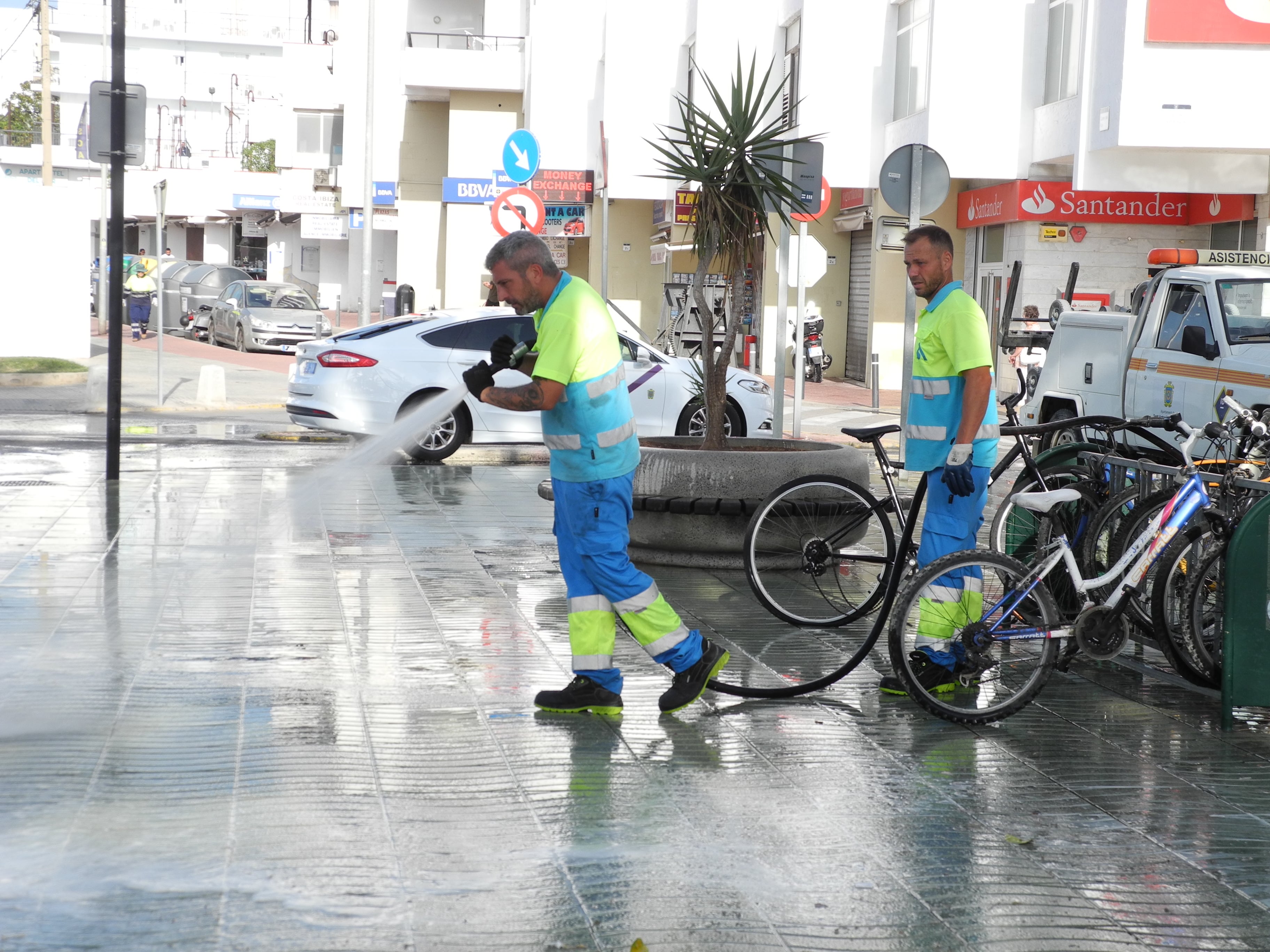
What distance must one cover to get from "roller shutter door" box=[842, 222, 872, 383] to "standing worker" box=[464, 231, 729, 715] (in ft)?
84.0

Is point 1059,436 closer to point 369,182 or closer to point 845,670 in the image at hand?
point 845,670

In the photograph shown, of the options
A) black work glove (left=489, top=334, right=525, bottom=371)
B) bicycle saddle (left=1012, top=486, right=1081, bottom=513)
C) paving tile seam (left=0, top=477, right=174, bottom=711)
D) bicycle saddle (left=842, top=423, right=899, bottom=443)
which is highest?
black work glove (left=489, top=334, right=525, bottom=371)

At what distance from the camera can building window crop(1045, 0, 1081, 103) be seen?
24.6 meters

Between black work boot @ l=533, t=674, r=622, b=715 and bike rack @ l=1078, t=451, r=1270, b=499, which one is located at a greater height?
bike rack @ l=1078, t=451, r=1270, b=499

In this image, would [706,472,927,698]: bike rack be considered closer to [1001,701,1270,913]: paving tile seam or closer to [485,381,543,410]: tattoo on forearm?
[1001,701,1270,913]: paving tile seam

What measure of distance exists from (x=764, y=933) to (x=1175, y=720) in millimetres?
3004

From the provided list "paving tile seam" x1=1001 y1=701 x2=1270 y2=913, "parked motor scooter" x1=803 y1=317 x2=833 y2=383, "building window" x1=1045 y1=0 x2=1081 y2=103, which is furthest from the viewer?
"parked motor scooter" x1=803 y1=317 x2=833 y2=383

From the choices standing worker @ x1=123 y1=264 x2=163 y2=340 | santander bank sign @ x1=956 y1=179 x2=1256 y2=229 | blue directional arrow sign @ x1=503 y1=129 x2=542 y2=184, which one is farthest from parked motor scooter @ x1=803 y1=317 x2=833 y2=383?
standing worker @ x1=123 y1=264 x2=163 y2=340

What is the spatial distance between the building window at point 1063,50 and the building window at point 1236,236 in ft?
10.5

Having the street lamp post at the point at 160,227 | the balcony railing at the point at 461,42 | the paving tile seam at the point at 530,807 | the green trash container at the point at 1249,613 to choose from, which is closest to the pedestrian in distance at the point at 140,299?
the balcony railing at the point at 461,42

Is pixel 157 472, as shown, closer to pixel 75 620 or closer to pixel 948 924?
pixel 75 620

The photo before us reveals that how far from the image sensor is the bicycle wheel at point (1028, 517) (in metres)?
7.49

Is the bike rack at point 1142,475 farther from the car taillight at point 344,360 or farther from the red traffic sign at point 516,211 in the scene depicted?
the red traffic sign at point 516,211

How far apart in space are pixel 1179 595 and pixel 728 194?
455cm
